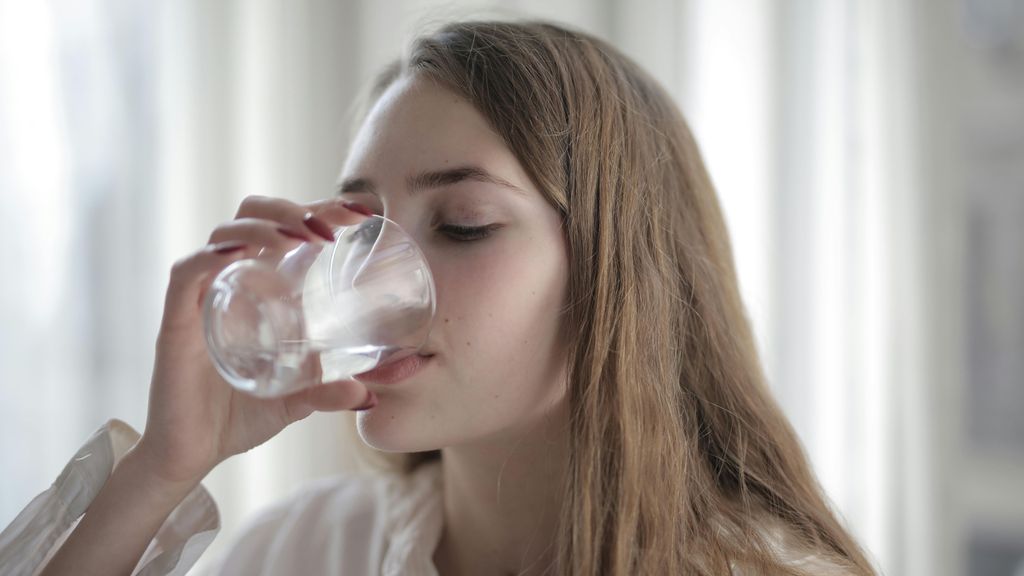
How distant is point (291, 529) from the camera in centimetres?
121

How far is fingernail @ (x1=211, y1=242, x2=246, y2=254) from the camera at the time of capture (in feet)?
2.57

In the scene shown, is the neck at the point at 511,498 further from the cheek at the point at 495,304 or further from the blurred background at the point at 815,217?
the blurred background at the point at 815,217

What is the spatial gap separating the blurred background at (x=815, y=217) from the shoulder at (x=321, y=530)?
45 cm

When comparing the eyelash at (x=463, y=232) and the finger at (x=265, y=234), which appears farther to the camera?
the eyelash at (x=463, y=232)

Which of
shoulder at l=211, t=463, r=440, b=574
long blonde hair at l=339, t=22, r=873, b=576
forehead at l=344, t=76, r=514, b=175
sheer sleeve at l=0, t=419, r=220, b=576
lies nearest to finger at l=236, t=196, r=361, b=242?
forehead at l=344, t=76, r=514, b=175

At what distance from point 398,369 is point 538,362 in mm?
155

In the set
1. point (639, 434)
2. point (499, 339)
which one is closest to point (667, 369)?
point (639, 434)

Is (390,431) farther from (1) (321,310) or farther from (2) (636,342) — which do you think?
(2) (636,342)

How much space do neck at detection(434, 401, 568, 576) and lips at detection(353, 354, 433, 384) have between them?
Answer: 180 mm

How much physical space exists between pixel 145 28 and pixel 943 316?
1.52 m

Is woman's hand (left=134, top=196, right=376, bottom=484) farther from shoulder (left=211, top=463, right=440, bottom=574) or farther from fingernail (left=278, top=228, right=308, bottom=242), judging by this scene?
shoulder (left=211, top=463, right=440, bottom=574)

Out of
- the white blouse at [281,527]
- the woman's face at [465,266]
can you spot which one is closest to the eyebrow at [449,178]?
the woman's face at [465,266]

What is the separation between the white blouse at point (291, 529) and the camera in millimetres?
901

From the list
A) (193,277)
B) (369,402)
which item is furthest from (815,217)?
(193,277)
